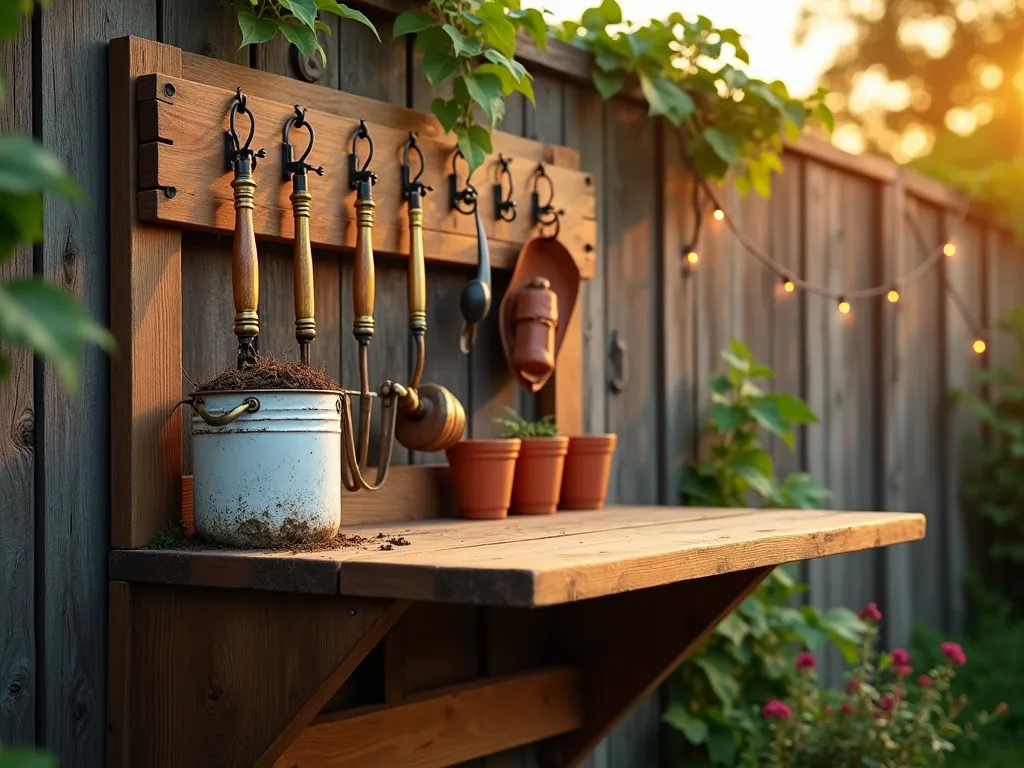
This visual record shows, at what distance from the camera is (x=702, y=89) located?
3252 millimetres

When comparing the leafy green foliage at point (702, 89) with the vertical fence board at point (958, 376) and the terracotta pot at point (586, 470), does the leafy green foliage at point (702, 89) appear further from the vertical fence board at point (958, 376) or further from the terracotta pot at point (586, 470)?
the vertical fence board at point (958, 376)

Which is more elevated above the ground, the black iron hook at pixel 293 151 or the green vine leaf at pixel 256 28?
the green vine leaf at pixel 256 28

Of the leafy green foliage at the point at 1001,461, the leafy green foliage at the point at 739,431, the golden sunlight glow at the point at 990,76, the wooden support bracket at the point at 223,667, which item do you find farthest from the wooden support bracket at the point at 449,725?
the golden sunlight glow at the point at 990,76

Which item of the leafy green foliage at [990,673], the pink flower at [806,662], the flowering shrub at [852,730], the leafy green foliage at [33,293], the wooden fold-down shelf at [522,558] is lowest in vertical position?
the leafy green foliage at [990,673]

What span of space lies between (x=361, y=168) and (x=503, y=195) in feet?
1.41

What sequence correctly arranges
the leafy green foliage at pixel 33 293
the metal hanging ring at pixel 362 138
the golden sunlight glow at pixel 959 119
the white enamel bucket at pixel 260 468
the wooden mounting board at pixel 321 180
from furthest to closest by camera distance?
1. the golden sunlight glow at pixel 959 119
2. the metal hanging ring at pixel 362 138
3. the wooden mounting board at pixel 321 180
4. the white enamel bucket at pixel 260 468
5. the leafy green foliage at pixel 33 293

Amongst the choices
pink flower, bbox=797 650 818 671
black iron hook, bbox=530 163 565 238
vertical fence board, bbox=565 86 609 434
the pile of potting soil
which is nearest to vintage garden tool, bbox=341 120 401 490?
the pile of potting soil

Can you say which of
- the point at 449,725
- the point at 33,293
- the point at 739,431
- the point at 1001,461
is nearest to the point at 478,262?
the point at 449,725

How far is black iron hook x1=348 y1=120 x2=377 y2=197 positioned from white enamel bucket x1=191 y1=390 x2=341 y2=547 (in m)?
0.48

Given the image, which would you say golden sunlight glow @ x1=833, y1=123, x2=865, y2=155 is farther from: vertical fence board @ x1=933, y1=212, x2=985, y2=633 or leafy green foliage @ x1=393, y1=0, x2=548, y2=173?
leafy green foliage @ x1=393, y1=0, x2=548, y2=173

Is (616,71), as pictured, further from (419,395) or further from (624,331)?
(419,395)

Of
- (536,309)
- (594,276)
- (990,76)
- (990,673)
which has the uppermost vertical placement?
(990,76)

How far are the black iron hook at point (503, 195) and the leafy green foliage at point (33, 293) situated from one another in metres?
1.64

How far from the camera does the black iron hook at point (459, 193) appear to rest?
2490 mm
